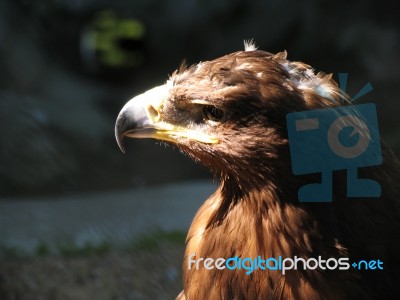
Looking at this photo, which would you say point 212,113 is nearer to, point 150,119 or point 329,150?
point 150,119

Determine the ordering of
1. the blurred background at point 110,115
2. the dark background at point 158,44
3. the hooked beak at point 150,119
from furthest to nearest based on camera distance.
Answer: the dark background at point 158,44
the blurred background at point 110,115
the hooked beak at point 150,119

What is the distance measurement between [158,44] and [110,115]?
1.14 m

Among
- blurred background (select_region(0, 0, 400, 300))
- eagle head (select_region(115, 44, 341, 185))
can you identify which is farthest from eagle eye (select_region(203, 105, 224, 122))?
blurred background (select_region(0, 0, 400, 300))

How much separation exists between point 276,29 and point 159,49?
1.30 m

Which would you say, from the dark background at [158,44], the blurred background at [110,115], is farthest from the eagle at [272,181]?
the dark background at [158,44]

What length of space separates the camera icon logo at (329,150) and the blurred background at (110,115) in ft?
8.70

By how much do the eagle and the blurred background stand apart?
2.40 meters

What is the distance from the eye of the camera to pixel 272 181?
274 centimetres

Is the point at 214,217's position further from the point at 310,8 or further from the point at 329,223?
the point at 310,8

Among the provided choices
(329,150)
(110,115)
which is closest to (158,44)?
(110,115)

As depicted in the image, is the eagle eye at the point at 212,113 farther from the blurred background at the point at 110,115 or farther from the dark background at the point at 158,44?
the dark background at the point at 158,44

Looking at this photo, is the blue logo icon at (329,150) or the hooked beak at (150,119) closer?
the blue logo icon at (329,150)

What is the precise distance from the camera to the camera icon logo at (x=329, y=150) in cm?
266

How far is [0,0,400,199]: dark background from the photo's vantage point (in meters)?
7.71
